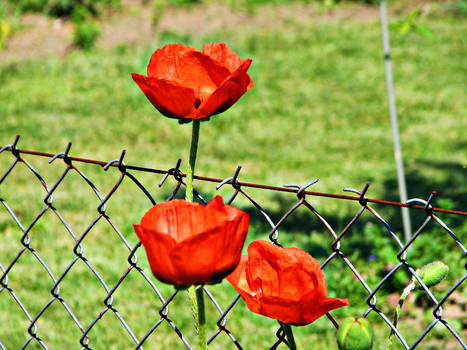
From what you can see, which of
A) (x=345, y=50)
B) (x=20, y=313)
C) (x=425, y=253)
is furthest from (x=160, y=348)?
(x=345, y=50)

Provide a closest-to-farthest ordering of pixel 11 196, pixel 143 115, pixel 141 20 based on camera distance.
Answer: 1. pixel 11 196
2. pixel 143 115
3. pixel 141 20

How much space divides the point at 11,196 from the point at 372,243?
7.27 ft

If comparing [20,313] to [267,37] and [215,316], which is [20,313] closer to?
[215,316]

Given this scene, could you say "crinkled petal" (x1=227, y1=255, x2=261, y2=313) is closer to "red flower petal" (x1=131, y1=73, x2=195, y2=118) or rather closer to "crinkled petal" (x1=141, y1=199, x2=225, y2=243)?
"crinkled petal" (x1=141, y1=199, x2=225, y2=243)

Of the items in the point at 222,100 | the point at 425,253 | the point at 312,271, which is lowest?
the point at 425,253

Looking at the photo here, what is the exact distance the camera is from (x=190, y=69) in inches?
45.3

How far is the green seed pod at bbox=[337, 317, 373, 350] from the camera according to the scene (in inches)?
35.0

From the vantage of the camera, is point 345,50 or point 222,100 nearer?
point 222,100

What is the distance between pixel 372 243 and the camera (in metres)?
3.36

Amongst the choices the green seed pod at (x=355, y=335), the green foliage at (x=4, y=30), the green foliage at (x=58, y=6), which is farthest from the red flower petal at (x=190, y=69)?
the green foliage at (x=58, y=6)

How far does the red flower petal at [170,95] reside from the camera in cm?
108

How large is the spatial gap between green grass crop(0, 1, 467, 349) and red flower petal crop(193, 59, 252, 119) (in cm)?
159

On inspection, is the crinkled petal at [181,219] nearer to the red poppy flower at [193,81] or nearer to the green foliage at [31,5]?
the red poppy flower at [193,81]

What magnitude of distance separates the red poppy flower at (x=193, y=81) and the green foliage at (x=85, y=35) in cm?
586
